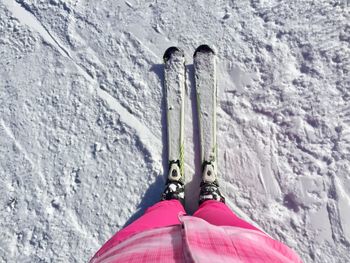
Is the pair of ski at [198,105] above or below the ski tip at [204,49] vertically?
below

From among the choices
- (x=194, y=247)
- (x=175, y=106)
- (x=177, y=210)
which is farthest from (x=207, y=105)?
(x=194, y=247)

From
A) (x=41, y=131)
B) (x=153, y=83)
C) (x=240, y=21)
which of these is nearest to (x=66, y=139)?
(x=41, y=131)

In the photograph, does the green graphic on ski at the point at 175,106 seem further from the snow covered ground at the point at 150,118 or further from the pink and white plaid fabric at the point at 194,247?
the pink and white plaid fabric at the point at 194,247

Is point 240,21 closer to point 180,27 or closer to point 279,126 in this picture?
point 180,27

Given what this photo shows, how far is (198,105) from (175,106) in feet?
0.45

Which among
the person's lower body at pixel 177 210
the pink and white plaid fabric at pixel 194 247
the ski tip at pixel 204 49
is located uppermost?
the ski tip at pixel 204 49

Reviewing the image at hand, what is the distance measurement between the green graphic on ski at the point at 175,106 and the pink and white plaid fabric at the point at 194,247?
805 millimetres

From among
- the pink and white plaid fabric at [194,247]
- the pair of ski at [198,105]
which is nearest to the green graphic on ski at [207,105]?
the pair of ski at [198,105]

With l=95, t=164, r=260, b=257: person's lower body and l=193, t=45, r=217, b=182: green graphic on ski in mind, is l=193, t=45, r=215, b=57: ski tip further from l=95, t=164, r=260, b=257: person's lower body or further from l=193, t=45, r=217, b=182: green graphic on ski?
l=95, t=164, r=260, b=257: person's lower body

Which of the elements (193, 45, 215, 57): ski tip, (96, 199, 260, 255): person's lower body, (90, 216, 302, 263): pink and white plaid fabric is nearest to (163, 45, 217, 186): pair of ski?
(193, 45, 215, 57): ski tip

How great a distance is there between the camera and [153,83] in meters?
2.21

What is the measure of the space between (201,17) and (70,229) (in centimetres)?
153

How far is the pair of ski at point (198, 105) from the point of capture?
197 cm

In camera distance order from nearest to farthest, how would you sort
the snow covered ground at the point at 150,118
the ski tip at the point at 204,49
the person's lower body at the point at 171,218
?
the person's lower body at the point at 171,218
the snow covered ground at the point at 150,118
the ski tip at the point at 204,49
